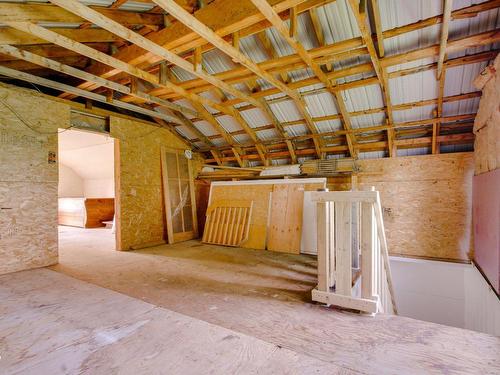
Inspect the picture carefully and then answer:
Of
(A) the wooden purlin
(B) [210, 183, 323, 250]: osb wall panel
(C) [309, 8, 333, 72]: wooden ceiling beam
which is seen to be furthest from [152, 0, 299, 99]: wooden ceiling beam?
(B) [210, 183, 323, 250]: osb wall panel

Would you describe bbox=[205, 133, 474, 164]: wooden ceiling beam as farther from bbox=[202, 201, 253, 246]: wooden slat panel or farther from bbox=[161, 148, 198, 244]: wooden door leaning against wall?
bbox=[161, 148, 198, 244]: wooden door leaning against wall

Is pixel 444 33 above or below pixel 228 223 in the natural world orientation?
above

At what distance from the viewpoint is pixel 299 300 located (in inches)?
111

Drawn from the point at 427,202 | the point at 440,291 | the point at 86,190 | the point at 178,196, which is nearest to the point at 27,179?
the point at 178,196

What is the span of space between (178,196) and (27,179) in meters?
2.86

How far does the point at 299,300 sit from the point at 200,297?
3.52 feet

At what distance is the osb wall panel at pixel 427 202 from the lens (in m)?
4.57

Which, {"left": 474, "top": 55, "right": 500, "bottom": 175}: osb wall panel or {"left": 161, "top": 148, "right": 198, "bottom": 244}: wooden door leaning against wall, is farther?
{"left": 161, "top": 148, "right": 198, "bottom": 244}: wooden door leaning against wall

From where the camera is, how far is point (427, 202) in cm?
484

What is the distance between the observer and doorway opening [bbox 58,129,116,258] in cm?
678

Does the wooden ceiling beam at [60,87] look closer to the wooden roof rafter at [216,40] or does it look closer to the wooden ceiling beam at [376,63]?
the wooden roof rafter at [216,40]

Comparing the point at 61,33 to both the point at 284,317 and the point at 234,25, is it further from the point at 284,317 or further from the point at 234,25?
the point at 284,317

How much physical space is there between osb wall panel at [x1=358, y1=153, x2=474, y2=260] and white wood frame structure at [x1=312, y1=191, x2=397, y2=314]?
2.54m

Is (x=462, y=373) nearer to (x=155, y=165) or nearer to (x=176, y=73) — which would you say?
(x=176, y=73)
